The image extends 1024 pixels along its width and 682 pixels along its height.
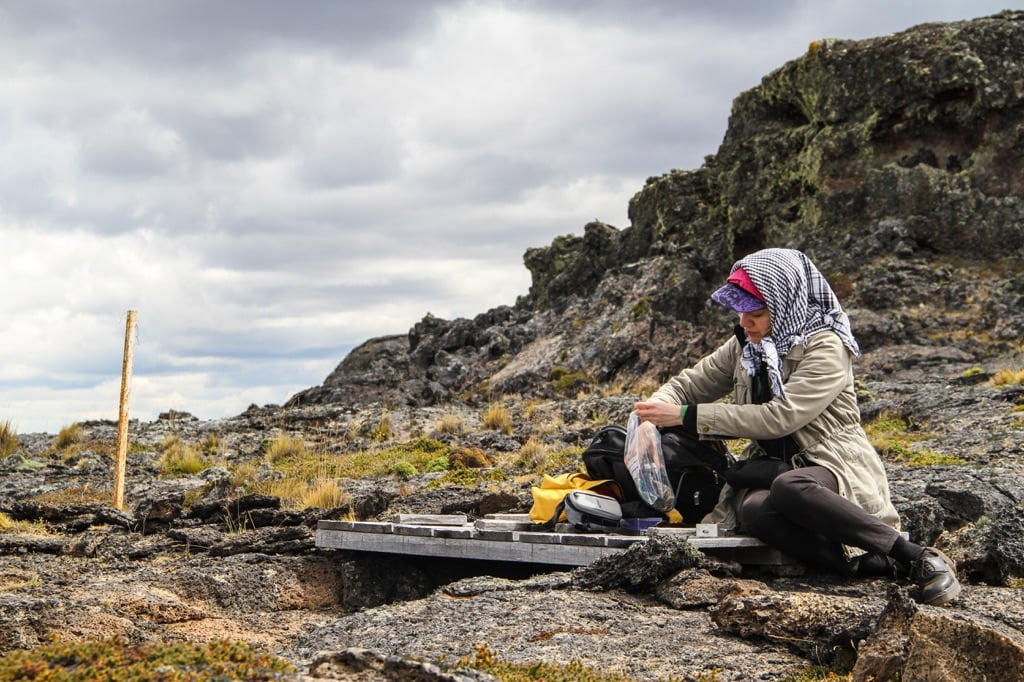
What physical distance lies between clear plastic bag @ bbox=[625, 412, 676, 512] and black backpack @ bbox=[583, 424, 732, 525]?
69 mm

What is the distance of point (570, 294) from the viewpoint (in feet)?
112

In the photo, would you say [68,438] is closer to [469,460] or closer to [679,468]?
[469,460]

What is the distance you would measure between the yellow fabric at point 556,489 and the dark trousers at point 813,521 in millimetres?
941

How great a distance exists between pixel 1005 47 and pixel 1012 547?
911 inches

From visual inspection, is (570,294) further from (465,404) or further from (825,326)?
(825,326)

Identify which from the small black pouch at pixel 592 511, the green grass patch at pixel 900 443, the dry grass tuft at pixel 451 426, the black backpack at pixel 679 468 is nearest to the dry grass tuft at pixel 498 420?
the dry grass tuft at pixel 451 426

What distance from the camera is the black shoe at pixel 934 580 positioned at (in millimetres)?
5039

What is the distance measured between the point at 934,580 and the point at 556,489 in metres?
2.27

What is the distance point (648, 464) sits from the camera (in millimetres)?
6109

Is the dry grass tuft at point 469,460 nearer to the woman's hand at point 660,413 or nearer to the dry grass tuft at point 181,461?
the dry grass tuft at point 181,461

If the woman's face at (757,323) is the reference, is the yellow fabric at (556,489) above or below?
below

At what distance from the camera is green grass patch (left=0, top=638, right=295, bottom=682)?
3262mm

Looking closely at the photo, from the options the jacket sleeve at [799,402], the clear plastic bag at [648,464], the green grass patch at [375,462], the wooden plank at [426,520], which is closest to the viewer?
the jacket sleeve at [799,402]

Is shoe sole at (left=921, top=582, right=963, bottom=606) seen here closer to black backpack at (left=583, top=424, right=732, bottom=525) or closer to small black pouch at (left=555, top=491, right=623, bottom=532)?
black backpack at (left=583, top=424, right=732, bottom=525)
